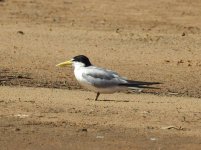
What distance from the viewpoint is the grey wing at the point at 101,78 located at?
13.3 m

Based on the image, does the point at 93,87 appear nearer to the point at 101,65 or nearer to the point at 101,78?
the point at 101,78

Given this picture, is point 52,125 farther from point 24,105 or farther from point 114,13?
point 114,13

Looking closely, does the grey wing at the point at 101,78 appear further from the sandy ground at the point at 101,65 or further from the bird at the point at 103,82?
the sandy ground at the point at 101,65

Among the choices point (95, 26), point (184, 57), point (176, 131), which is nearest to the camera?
point (176, 131)

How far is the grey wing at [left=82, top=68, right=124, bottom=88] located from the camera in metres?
13.3

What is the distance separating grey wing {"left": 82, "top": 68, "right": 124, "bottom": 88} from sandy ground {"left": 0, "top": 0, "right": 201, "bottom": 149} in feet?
0.84

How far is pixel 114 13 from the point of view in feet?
83.3

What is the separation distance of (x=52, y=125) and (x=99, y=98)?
2541 mm

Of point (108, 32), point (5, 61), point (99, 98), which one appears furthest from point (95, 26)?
point (99, 98)

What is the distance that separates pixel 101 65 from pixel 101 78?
5.02 meters

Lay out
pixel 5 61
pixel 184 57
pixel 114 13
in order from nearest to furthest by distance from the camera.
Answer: pixel 5 61, pixel 184 57, pixel 114 13

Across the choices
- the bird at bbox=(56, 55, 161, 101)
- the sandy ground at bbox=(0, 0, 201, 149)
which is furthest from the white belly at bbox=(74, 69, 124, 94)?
the sandy ground at bbox=(0, 0, 201, 149)

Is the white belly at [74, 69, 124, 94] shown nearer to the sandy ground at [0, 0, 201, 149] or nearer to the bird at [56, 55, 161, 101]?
the bird at [56, 55, 161, 101]

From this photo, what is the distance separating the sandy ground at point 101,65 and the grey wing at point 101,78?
256 millimetres
